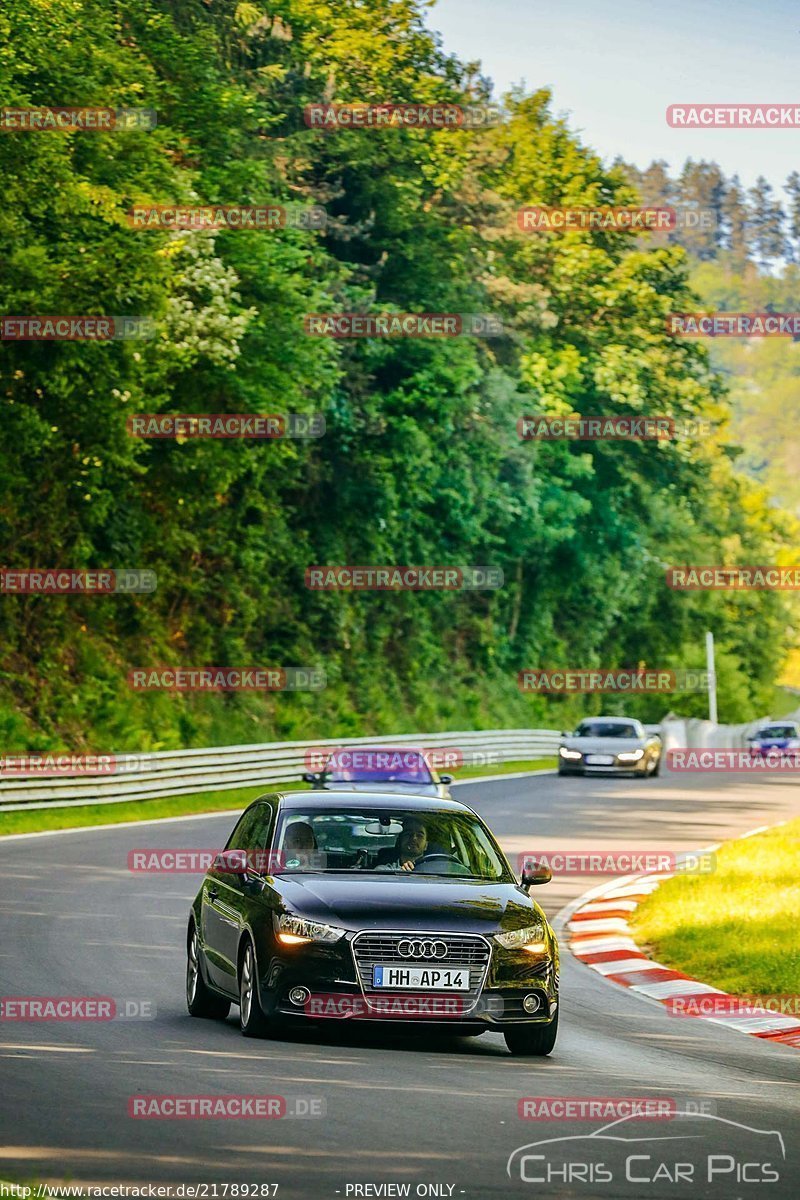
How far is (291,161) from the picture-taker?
1822 inches

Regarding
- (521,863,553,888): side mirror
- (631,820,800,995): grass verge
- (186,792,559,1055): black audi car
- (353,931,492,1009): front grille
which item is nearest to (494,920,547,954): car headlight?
(186,792,559,1055): black audi car

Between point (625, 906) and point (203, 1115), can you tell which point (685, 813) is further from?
point (203, 1115)

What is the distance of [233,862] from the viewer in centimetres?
1177

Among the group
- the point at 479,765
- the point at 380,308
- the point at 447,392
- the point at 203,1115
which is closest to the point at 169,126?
the point at 380,308

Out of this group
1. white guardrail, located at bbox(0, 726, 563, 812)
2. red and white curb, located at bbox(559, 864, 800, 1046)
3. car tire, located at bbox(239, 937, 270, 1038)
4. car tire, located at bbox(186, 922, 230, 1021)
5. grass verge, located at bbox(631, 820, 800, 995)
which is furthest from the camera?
white guardrail, located at bbox(0, 726, 563, 812)

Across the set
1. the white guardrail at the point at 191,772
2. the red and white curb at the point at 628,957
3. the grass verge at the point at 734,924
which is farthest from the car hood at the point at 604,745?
the red and white curb at the point at 628,957

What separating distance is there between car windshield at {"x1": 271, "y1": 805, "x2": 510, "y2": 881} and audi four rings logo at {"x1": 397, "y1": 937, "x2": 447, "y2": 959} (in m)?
0.90

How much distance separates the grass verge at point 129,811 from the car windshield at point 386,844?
1620cm

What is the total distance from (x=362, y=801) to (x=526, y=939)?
1.57 m

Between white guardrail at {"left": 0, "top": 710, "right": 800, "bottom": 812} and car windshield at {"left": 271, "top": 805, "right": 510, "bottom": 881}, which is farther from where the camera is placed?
white guardrail at {"left": 0, "top": 710, "right": 800, "bottom": 812}

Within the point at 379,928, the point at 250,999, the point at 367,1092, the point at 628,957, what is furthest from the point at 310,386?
the point at 367,1092

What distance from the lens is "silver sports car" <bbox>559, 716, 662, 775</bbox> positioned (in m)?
44.9

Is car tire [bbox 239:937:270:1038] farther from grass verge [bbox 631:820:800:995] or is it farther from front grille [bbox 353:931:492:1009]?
grass verge [bbox 631:820:800:995]

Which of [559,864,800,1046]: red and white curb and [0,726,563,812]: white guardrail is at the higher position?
[559,864,800,1046]: red and white curb
